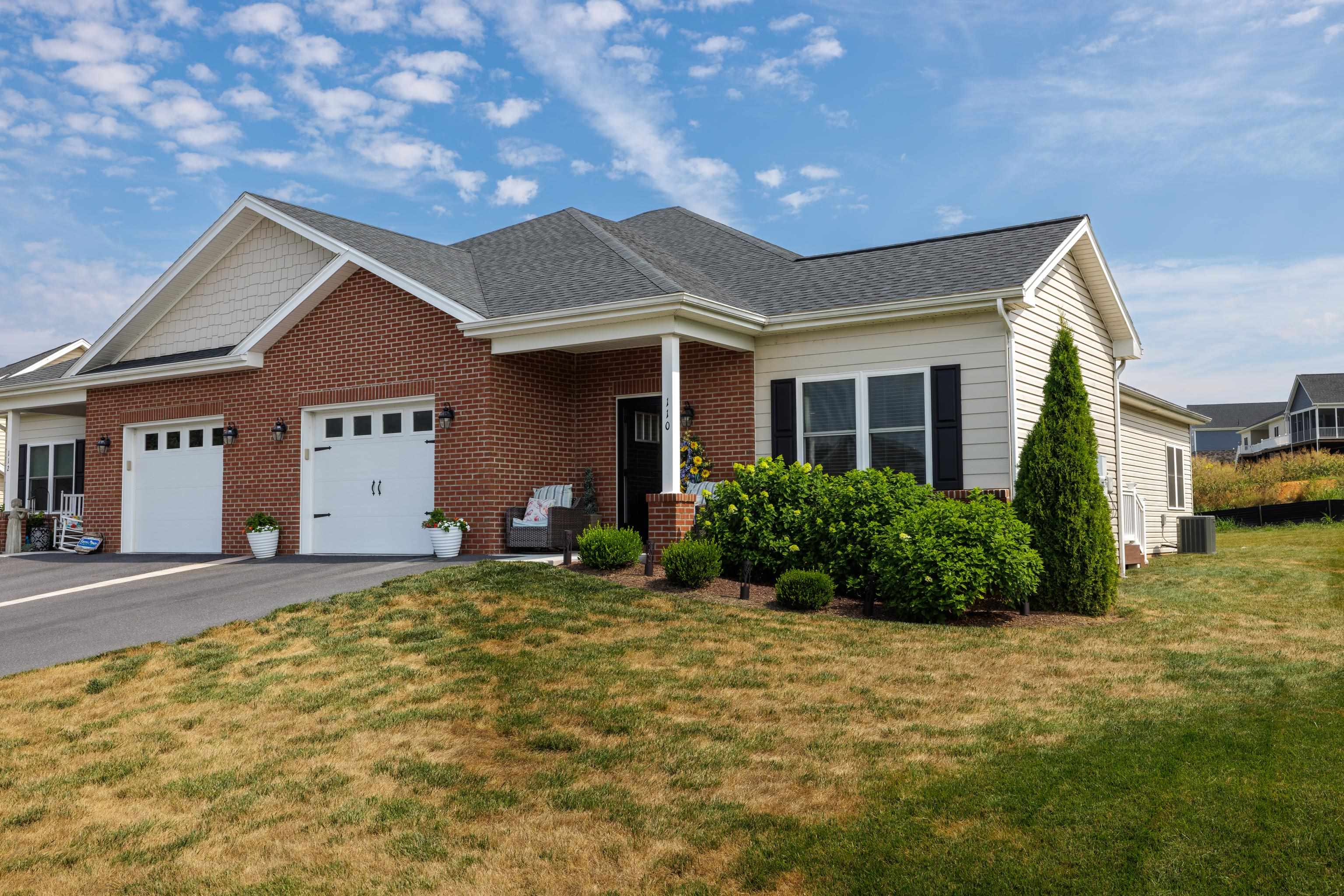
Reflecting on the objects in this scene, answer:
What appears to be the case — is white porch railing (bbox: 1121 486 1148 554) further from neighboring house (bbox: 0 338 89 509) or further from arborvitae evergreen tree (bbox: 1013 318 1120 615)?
neighboring house (bbox: 0 338 89 509)

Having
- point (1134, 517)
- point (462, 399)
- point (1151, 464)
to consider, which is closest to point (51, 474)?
point (462, 399)

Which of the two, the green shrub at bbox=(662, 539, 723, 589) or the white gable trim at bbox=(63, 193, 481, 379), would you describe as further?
the white gable trim at bbox=(63, 193, 481, 379)

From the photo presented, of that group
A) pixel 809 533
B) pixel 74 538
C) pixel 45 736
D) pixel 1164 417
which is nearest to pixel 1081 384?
pixel 809 533

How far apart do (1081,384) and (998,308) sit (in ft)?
4.07

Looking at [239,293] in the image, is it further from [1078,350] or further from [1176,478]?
[1176,478]

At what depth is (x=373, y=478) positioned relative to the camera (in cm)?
1435

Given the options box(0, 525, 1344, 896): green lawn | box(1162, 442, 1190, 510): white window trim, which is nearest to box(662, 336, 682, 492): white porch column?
box(0, 525, 1344, 896): green lawn

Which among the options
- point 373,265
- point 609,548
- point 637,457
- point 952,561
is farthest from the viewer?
point 637,457

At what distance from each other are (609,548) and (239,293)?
9.41 m

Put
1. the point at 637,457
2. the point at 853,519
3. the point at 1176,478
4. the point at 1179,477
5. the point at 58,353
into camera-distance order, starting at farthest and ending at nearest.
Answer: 1. the point at 58,353
2. the point at 1179,477
3. the point at 1176,478
4. the point at 637,457
5. the point at 853,519

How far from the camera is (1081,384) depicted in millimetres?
11023

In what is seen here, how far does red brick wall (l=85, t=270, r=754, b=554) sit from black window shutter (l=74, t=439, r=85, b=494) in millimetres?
4564

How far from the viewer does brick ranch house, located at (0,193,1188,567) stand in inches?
474

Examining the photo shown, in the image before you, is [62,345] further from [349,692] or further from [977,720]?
[977,720]
